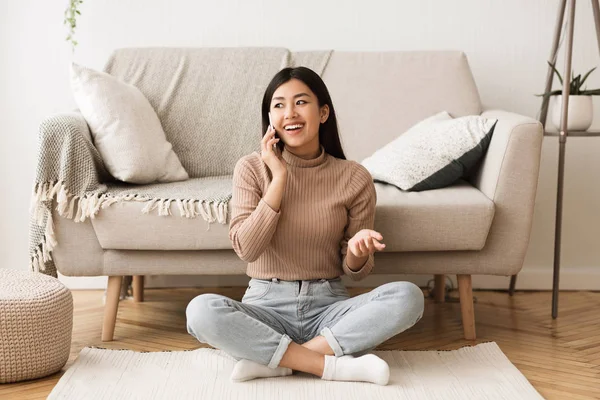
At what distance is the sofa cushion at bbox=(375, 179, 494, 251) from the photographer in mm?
2164

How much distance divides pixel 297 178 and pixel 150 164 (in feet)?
1.95

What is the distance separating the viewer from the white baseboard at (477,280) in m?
3.02

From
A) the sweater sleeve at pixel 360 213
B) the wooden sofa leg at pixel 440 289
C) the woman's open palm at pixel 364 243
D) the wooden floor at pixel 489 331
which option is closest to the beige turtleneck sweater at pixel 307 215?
the sweater sleeve at pixel 360 213

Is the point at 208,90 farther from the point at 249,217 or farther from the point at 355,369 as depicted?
the point at 355,369

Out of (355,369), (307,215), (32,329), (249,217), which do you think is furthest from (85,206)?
(355,369)

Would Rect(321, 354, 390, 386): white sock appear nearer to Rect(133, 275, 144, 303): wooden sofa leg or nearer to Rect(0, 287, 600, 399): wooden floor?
Rect(0, 287, 600, 399): wooden floor

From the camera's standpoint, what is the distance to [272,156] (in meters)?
1.97

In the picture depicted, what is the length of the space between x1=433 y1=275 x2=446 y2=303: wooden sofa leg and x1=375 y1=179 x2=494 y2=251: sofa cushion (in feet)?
2.00

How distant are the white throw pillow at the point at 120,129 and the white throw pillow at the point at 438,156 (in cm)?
68

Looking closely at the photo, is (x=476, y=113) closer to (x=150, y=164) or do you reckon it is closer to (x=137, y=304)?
(x=150, y=164)

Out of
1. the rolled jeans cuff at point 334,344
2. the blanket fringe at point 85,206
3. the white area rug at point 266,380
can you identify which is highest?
the blanket fringe at point 85,206

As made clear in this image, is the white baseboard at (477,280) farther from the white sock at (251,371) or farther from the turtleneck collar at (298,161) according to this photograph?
the white sock at (251,371)

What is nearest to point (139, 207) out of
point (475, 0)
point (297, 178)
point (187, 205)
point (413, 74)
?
point (187, 205)

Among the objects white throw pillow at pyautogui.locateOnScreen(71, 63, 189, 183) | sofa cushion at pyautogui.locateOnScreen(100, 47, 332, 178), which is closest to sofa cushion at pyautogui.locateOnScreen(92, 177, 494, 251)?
white throw pillow at pyautogui.locateOnScreen(71, 63, 189, 183)
